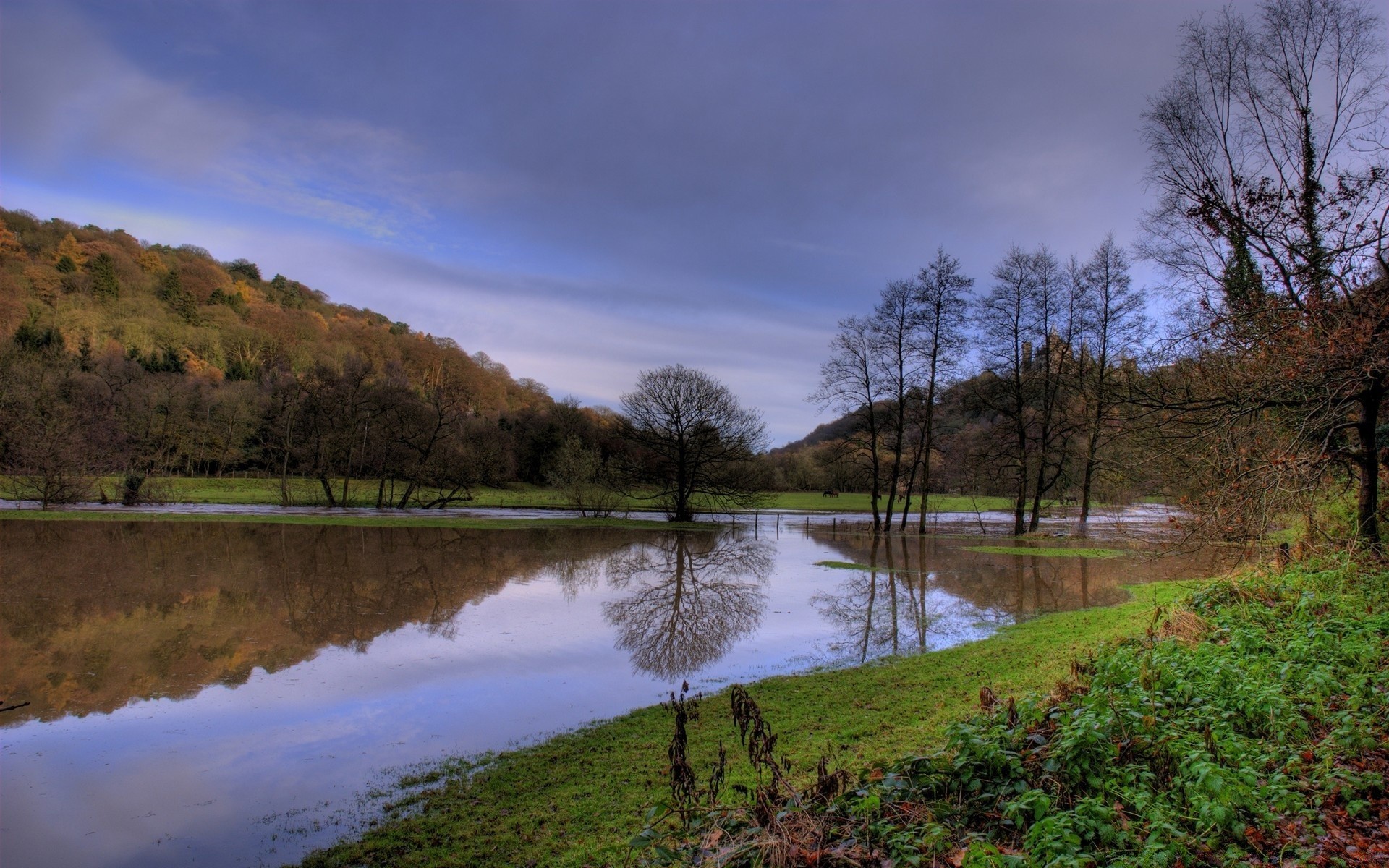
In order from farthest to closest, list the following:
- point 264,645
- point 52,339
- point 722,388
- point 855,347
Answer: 1. point 52,339
2. point 722,388
3. point 855,347
4. point 264,645

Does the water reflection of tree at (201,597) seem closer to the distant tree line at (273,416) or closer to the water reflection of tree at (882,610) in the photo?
the water reflection of tree at (882,610)

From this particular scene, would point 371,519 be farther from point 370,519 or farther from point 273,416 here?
point 273,416

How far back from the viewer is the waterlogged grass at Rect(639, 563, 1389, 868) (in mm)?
3402

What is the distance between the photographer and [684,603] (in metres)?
16.1

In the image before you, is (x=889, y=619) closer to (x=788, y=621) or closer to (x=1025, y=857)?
(x=788, y=621)

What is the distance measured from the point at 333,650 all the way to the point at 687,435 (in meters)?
28.9

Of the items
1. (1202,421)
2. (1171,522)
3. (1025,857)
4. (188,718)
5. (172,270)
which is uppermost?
(172,270)

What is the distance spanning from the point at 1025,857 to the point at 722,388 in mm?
37224

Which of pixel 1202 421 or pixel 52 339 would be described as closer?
pixel 1202 421


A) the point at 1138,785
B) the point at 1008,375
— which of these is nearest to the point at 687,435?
the point at 1008,375

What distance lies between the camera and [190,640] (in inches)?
441

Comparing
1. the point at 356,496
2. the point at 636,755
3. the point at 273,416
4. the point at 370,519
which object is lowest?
the point at 370,519

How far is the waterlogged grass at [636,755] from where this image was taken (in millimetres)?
4996

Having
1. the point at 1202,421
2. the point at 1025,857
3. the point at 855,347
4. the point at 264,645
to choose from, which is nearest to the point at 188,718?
the point at 264,645
